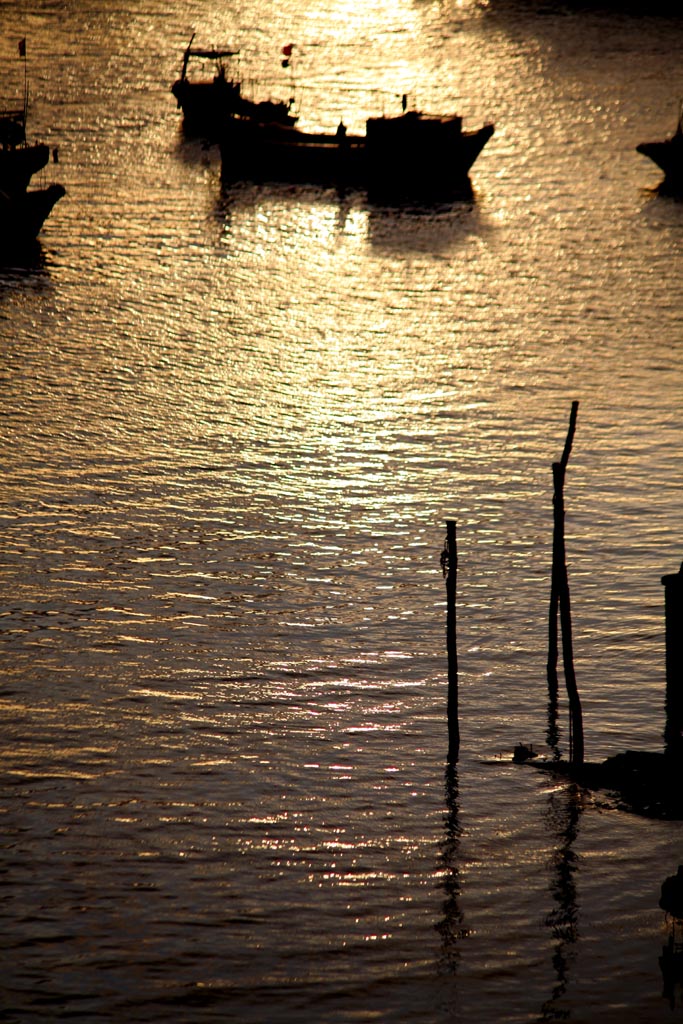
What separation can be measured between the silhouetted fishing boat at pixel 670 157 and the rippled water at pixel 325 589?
1504 millimetres

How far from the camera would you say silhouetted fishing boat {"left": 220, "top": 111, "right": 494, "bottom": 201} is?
66.6 metres

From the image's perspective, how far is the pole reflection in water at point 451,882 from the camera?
779 inches

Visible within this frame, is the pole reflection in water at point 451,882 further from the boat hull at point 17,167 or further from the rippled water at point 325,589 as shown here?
the boat hull at point 17,167

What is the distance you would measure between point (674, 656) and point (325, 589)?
975cm

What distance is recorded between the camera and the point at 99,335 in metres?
50.4

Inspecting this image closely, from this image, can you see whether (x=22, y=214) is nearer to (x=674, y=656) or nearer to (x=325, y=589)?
(x=325, y=589)

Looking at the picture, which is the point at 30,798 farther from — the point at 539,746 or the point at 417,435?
the point at 417,435

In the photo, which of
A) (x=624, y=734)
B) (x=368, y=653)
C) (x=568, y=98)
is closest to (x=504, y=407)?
(x=368, y=653)

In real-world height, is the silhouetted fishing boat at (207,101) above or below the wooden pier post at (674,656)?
above

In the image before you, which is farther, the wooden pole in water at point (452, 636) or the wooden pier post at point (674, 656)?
the wooden pole in water at point (452, 636)

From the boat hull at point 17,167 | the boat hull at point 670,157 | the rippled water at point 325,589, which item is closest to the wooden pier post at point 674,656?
the rippled water at point 325,589

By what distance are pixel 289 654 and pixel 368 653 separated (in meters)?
1.45

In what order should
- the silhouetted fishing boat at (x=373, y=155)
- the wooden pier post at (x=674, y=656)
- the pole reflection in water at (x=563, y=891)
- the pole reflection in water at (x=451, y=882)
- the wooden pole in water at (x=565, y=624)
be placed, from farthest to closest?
the silhouetted fishing boat at (x=373, y=155)
the wooden pole in water at (x=565, y=624)
the wooden pier post at (x=674, y=656)
the pole reflection in water at (x=451, y=882)
the pole reflection in water at (x=563, y=891)

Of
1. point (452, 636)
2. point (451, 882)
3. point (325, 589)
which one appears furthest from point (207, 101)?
point (451, 882)
